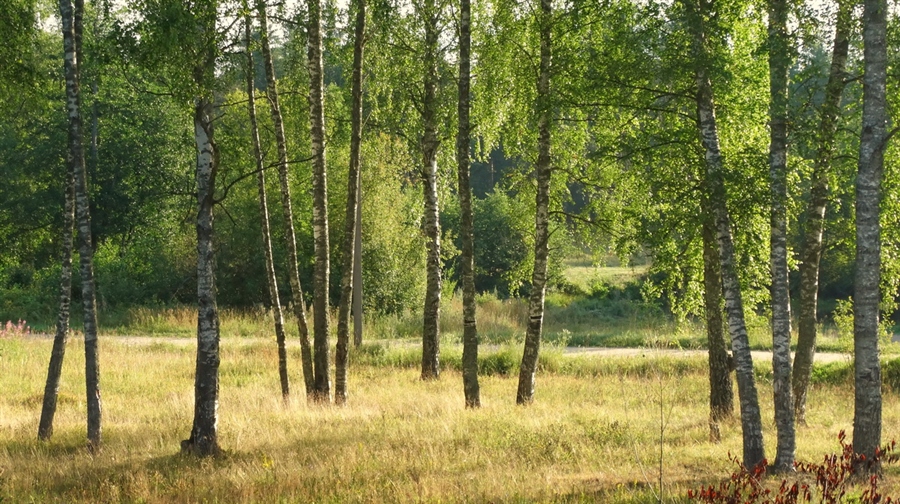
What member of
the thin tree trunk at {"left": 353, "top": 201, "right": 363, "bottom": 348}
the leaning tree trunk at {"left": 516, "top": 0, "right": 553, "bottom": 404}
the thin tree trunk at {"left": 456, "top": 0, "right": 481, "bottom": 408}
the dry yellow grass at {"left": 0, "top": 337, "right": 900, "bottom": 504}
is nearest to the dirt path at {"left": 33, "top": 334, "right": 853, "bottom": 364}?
the thin tree trunk at {"left": 353, "top": 201, "right": 363, "bottom": 348}

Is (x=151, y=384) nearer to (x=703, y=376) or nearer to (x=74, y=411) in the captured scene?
(x=74, y=411)

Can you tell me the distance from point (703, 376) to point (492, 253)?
24.7 m

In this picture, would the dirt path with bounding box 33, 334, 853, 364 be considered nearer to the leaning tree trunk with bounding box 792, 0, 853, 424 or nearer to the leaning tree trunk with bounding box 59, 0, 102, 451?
the leaning tree trunk with bounding box 792, 0, 853, 424

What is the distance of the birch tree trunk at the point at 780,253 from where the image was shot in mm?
8086

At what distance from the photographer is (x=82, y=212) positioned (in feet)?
31.3

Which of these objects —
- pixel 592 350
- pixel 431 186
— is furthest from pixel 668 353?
pixel 431 186

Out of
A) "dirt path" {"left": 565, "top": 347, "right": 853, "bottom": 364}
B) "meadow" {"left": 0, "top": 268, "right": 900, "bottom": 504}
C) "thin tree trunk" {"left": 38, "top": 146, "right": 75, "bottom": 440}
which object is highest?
"thin tree trunk" {"left": 38, "top": 146, "right": 75, "bottom": 440}

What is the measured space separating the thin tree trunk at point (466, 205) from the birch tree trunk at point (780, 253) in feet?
14.7

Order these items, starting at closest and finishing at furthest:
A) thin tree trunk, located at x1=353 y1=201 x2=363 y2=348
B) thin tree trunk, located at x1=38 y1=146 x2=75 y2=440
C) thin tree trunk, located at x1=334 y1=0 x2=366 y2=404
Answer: thin tree trunk, located at x1=38 y1=146 x2=75 y2=440 < thin tree trunk, located at x1=334 y1=0 x2=366 y2=404 < thin tree trunk, located at x1=353 y1=201 x2=363 y2=348

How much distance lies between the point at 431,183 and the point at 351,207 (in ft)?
10.4

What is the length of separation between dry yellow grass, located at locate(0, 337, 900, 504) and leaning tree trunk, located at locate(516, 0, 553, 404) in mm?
685

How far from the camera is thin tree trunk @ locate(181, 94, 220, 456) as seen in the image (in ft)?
28.8

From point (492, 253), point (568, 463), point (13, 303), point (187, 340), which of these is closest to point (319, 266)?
point (568, 463)

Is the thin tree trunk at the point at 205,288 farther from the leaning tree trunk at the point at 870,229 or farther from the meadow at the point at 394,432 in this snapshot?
the leaning tree trunk at the point at 870,229
